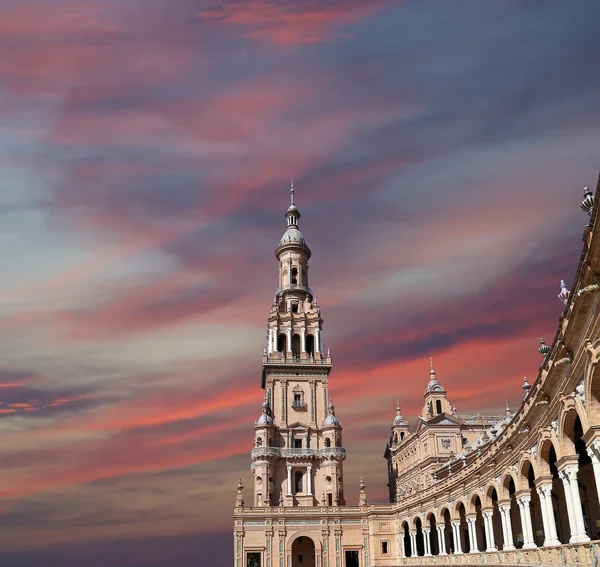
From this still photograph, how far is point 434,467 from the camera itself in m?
77.2

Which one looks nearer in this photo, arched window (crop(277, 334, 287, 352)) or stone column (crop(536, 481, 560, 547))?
stone column (crop(536, 481, 560, 547))

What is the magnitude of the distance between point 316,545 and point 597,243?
201 ft

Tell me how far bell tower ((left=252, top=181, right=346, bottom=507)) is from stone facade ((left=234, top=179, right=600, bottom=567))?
0.15m

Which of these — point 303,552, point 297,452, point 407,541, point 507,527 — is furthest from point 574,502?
point 297,452

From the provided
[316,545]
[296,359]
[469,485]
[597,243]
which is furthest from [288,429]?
[597,243]

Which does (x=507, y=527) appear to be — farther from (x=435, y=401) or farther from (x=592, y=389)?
(x=435, y=401)

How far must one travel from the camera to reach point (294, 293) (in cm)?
8906

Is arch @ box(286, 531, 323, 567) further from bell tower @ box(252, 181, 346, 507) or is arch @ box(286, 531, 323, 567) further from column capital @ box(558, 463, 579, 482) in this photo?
column capital @ box(558, 463, 579, 482)

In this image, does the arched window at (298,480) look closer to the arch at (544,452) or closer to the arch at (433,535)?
the arch at (433,535)

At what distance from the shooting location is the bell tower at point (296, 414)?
246 feet

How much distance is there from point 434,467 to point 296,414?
19.1 metres

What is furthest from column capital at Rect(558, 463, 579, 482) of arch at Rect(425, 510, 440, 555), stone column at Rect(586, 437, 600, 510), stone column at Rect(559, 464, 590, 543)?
arch at Rect(425, 510, 440, 555)

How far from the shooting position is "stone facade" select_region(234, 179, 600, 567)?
22719mm

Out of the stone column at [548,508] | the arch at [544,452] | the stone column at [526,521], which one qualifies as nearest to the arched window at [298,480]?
the stone column at [526,521]
